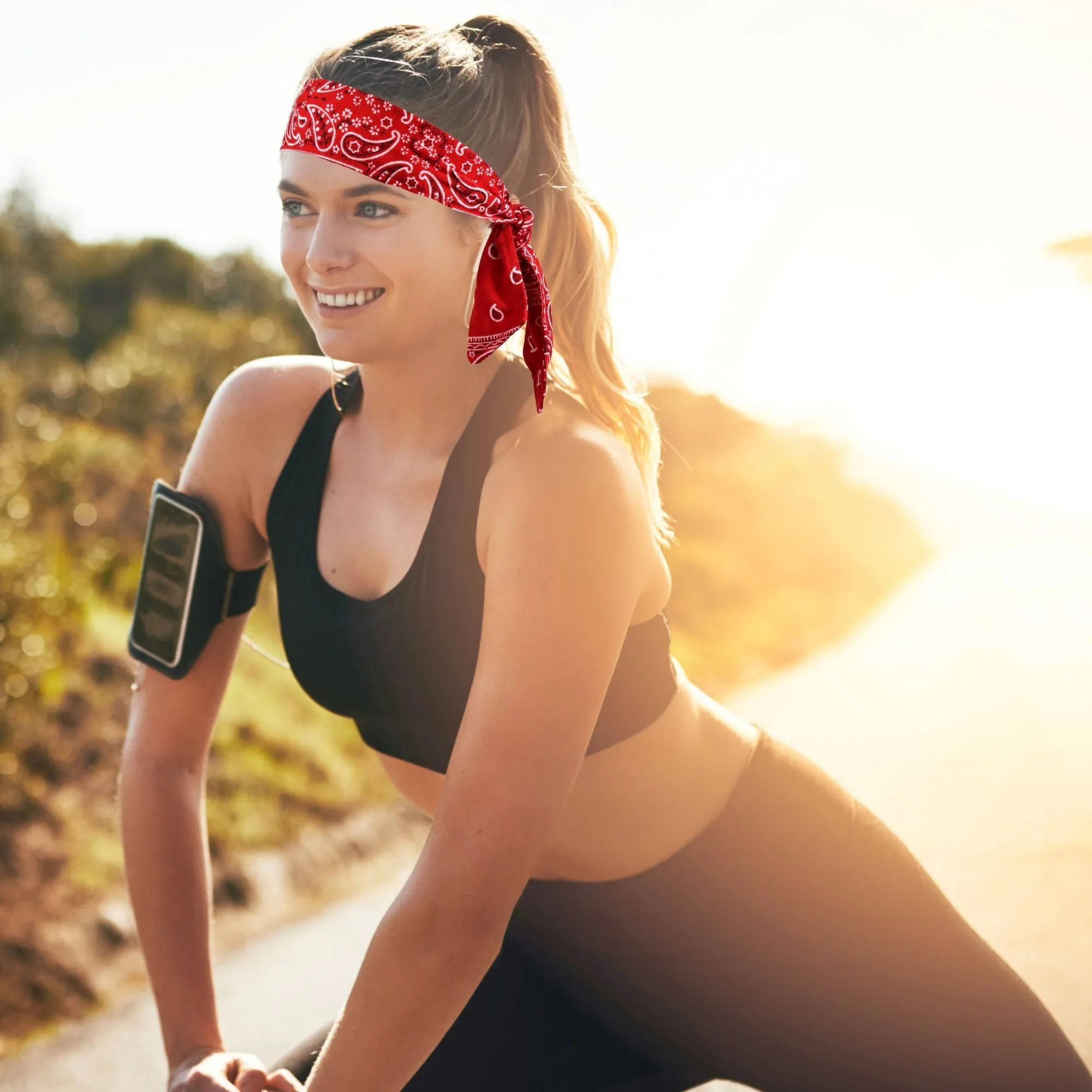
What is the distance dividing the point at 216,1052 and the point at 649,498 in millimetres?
921

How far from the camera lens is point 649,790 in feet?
4.66

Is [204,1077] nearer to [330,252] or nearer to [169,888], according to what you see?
[169,888]

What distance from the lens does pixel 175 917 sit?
5.00 ft

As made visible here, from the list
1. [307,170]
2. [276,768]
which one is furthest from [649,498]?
[276,768]

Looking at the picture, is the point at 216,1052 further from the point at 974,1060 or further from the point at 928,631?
the point at 928,631

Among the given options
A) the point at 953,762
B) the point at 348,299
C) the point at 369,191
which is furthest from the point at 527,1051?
the point at 953,762

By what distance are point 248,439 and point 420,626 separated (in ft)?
1.38

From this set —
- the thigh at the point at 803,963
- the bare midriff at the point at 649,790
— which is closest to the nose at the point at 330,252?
the bare midriff at the point at 649,790

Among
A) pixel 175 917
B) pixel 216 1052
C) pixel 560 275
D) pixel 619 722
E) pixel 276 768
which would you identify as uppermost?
pixel 560 275

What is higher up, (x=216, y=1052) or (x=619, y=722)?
(x=619, y=722)

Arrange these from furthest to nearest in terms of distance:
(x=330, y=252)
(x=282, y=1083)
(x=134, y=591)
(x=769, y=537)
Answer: (x=769, y=537) < (x=134, y=591) < (x=282, y=1083) < (x=330, y=252)

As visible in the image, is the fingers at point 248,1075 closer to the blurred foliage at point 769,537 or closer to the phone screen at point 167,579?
the phone screen at point 167,579

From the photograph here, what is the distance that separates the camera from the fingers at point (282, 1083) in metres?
1.33

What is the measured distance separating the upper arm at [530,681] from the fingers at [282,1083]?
0.42 metres
